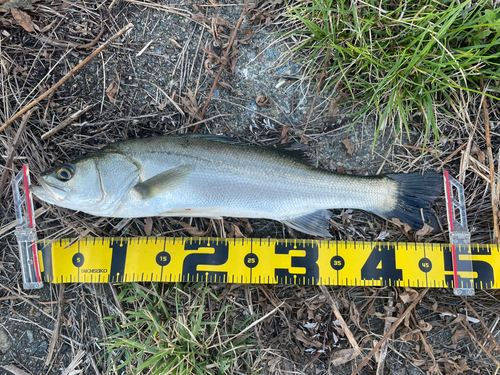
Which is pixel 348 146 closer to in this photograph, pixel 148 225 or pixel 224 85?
pixel 224 85

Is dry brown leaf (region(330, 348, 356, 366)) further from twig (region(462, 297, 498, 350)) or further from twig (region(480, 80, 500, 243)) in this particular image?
twig (region(480, 80, 500, 243))

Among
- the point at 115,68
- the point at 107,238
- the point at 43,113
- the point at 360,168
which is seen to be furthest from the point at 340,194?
the point at 43,113

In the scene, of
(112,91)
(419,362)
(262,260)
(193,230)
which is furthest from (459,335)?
(112,91)

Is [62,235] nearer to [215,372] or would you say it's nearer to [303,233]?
[215,372]

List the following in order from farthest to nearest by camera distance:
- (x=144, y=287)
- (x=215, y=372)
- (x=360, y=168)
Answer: (x=360, y=168) < (x=144, y=287) < (x=215, y=372)

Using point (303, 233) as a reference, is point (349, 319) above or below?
below

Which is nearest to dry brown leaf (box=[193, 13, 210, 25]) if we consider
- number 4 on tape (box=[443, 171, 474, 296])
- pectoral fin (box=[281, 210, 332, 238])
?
pectoral fin (box=[281, 210, 332, 238])
